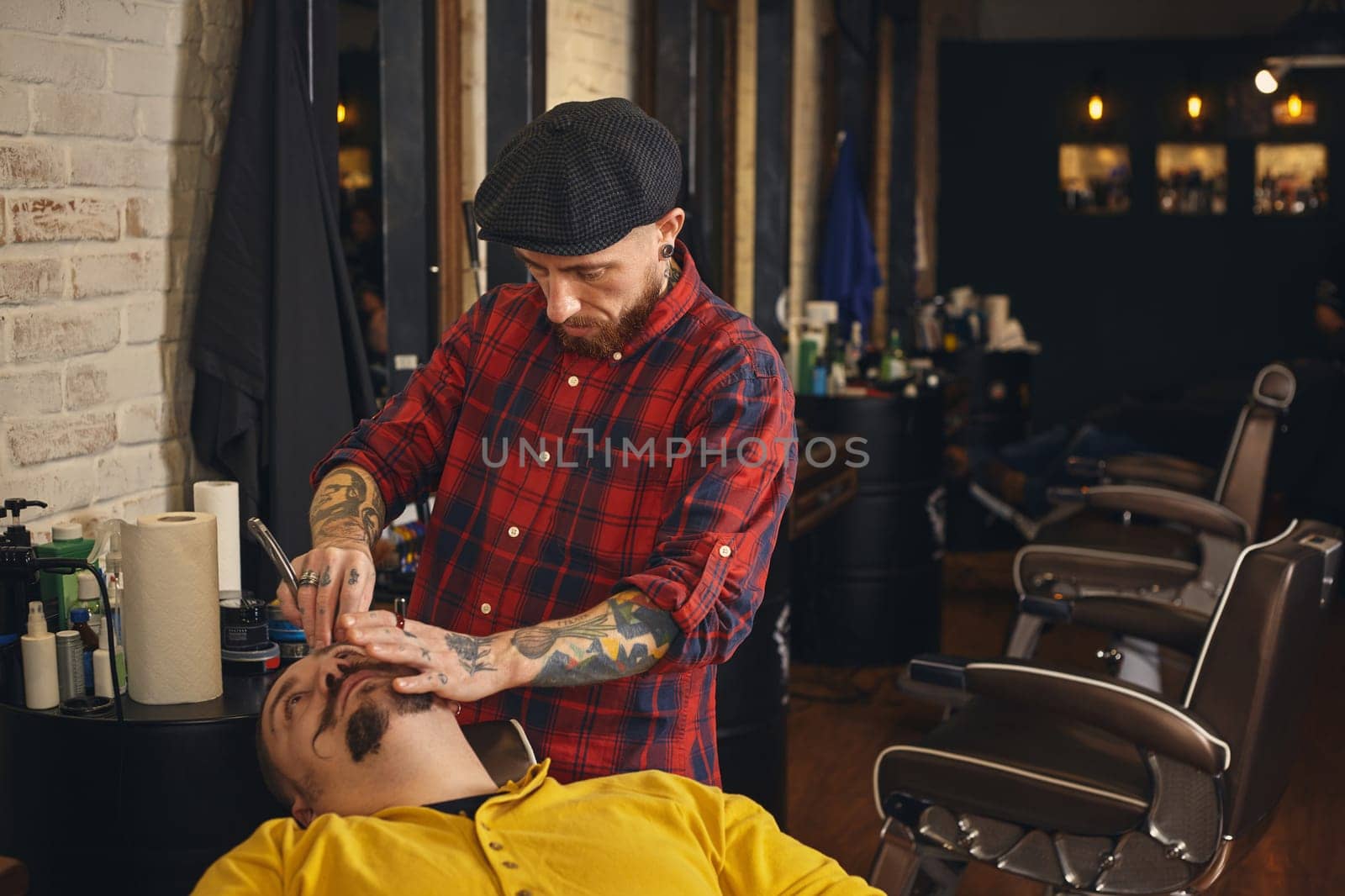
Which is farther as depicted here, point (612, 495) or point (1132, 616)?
point (1132, 616)

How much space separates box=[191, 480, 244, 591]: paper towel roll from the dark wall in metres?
7.22

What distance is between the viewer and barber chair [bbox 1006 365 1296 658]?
370 cm

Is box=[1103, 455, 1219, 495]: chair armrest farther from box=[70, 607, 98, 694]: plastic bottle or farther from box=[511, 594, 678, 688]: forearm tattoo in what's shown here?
box=[70, 607, 98, 694]: plastic bottle

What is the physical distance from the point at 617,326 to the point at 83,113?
91 centimetres

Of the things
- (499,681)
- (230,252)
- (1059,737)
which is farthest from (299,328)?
(1059,737)

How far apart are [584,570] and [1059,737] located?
120 cm

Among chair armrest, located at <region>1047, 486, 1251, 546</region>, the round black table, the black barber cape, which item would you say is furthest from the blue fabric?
the round black table

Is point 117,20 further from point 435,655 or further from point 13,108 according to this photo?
point 435,655

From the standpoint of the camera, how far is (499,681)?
1.42 metres

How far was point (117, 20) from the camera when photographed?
203 centimetres

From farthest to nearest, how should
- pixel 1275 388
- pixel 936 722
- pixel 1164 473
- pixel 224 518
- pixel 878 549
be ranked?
pixel 878 549, pixel 1164 473, pixel 936 722, pixel 1275 388, pixel 224 518

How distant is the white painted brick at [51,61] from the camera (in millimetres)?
1848

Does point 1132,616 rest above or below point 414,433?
below

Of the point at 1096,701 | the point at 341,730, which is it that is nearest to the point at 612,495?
the point at 341,730
